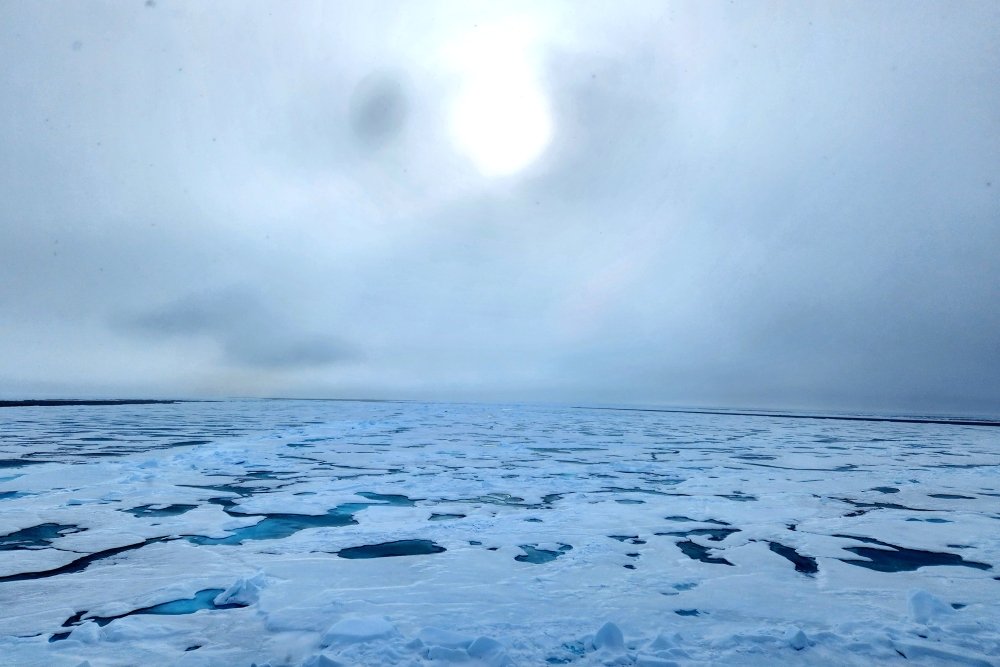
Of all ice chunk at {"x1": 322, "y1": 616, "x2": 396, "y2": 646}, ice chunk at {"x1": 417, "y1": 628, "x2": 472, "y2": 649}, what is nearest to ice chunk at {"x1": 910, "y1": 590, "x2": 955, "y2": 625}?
ice chunk at {"x1": 417, "y1": 628, "x2": 472, "y2": 649}

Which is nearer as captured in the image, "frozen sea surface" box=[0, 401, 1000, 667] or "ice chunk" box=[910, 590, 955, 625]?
"frozen sea surface" box=[0, 401, 1000, 667]

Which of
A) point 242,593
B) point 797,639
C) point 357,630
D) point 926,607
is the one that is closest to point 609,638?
point 797,639

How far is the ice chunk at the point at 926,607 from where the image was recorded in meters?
2.49

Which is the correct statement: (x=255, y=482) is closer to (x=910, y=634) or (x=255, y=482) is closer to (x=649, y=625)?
(x=649, y=625)

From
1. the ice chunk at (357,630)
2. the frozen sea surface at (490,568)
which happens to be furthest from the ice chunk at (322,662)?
the ice chunk at (357,630)

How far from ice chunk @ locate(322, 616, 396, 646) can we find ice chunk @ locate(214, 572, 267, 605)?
0.59 m

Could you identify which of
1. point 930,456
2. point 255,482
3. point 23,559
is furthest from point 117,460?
point 930,456

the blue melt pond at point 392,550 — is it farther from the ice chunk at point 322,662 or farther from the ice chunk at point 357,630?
the ice chunk at point 322,662

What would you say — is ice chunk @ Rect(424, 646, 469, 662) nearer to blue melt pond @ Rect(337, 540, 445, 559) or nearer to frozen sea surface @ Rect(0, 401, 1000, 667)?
frozen sea surface @ Rect(0, 401, 1000, 667)

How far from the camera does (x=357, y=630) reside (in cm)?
225

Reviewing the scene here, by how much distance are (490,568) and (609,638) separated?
1.16 metres

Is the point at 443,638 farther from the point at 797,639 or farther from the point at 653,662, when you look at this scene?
the point at 797,639

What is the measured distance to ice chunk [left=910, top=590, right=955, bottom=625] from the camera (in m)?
2.49

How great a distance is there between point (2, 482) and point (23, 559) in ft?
11.6
